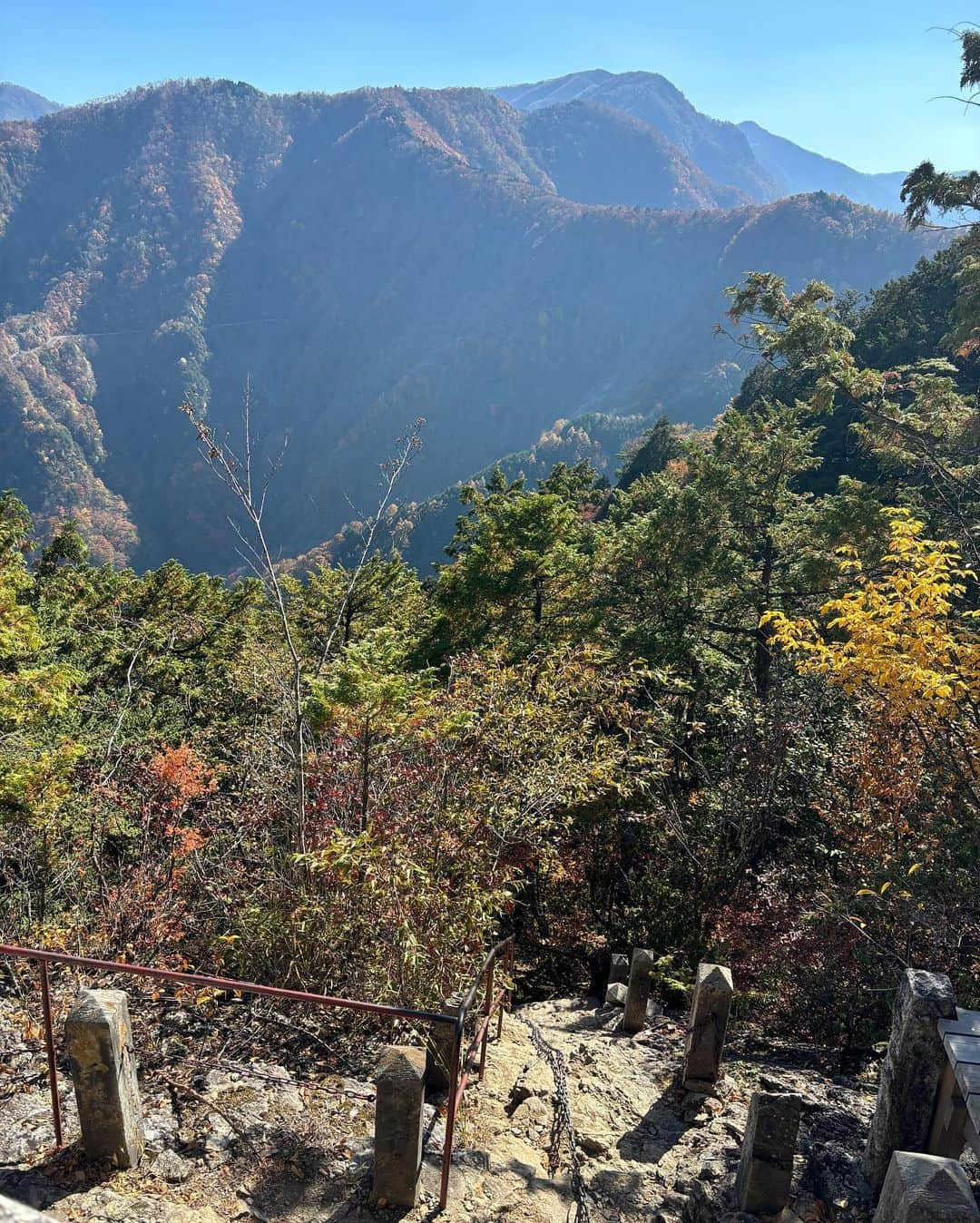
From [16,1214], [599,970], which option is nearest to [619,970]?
[599,970]

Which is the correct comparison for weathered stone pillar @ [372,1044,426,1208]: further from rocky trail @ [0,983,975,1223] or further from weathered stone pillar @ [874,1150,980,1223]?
weathered stone pillar @ [874,1150,980,1223]

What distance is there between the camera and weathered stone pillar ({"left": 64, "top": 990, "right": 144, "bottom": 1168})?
342 centimetres

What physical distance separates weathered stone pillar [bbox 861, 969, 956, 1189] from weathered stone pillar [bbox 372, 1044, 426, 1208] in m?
2.33

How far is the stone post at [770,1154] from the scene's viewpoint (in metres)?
3.77

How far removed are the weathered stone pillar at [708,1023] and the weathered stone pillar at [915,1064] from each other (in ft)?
4.17

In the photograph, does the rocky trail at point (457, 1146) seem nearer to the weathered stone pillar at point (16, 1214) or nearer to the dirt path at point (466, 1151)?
the dirt path at point (466, 1151)

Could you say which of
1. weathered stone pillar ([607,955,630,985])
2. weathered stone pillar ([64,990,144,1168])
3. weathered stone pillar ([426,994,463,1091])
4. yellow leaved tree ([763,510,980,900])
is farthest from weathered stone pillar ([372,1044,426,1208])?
weathered stone pillar ([607,955,630,985])

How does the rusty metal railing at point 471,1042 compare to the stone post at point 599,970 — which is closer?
the rusty metal railing at point 471,1042

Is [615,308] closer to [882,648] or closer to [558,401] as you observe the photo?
[558,401]

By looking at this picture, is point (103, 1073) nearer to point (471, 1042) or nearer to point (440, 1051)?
point (440, 1051)

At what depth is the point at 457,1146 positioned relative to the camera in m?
4.27

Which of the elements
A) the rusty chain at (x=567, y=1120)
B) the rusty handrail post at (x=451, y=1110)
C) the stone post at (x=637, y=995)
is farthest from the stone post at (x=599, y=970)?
the rusty handrail post at (x=451, y=1110)

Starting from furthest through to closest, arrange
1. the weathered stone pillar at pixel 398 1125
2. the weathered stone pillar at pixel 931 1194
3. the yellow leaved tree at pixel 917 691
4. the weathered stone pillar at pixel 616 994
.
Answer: the weathered stone pillar at pixel 616 994 → the yellow leaved tree at pixel 917 691 → the weathered stone pillar at pixel 398 1125 → the weathered stone pillar at pixel 931 1194

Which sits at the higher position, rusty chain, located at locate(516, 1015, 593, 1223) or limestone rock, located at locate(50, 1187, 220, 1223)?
limestone rock, located at locate(50, 1187, 220, 1223)
